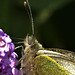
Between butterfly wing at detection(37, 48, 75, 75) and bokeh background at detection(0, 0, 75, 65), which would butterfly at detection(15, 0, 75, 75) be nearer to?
butterfly wing at detection(37, 48, 75, 75)

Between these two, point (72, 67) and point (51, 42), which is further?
point (51, 42)

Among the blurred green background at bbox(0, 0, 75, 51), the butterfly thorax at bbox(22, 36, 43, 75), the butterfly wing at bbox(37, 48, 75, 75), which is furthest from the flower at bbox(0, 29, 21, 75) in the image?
the blurred green background at bbox(0, 0, 75, 51)

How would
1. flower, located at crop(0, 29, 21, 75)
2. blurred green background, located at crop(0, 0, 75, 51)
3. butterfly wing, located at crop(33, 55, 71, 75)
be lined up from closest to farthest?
1. flower, located at crop(0, 29, 21, 75)
2. butterfly wing, located at crop(33, 55, 71, 75)
3. blurred green background, located at crop(0, 0, 75, 51)

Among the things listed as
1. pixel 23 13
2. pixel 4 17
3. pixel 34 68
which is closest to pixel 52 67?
pixel 34 68

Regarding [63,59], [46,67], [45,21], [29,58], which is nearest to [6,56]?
[29,58]

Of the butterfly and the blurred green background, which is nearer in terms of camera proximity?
the butterfly

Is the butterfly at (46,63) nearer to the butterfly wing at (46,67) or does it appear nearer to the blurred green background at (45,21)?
the butterfly wing at (46,67)

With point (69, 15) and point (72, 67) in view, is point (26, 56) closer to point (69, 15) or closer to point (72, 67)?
point (72, 67)
